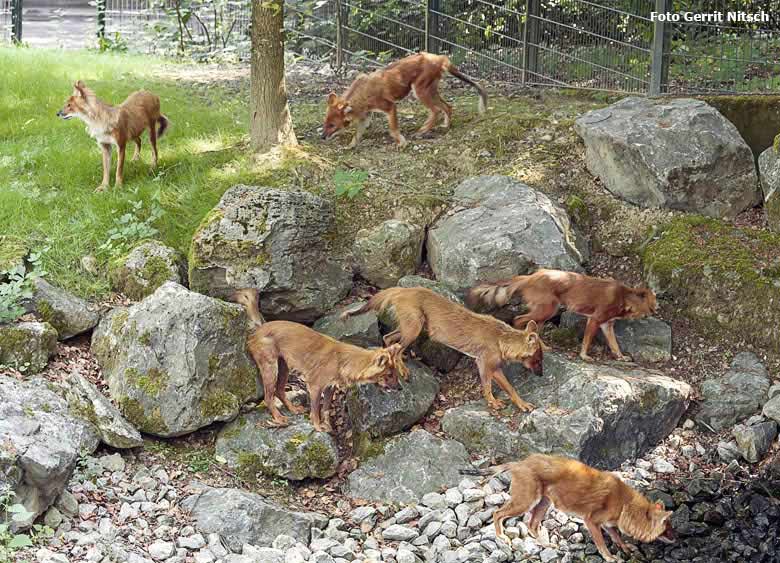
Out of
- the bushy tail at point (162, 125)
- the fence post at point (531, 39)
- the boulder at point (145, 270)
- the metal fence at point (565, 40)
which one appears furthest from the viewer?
the fence post at point (531, 39)

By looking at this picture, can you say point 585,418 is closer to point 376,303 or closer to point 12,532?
point 376,303

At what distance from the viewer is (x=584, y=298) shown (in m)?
9.48

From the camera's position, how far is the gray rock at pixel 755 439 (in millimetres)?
8586

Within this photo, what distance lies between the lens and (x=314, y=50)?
16828 millimetres

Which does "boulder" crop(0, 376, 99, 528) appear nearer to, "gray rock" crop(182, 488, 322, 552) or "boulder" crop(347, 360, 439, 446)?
"gray rock" crop(182, 488, 322, 552)

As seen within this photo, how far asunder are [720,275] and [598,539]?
3446mm

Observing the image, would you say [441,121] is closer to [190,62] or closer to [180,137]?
[180,137]

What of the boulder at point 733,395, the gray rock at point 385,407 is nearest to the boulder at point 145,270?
the gray rock at point 385,407

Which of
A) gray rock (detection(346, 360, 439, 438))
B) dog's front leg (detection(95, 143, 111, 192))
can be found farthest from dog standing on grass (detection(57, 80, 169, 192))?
gray rock (detection(346, 360, 439, 438))

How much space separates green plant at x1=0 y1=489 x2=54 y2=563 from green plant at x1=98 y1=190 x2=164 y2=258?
4.01 meters

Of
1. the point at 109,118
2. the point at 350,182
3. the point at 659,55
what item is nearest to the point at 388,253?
the point at 350,182

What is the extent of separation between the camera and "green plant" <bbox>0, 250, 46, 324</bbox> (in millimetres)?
9094

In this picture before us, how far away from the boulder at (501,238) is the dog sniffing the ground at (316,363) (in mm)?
1551

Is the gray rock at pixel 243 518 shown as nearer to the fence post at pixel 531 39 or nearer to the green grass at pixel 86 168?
the green grass at pixel 86 168
